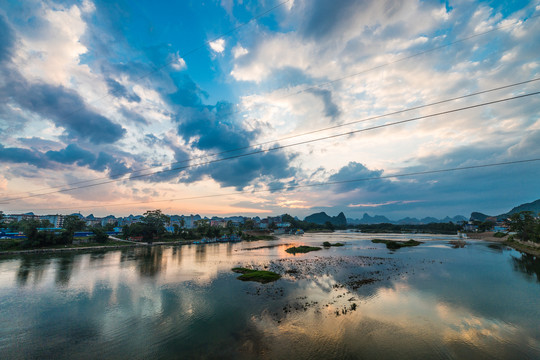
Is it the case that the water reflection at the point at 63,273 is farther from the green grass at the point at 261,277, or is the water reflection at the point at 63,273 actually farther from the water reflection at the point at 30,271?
the green grass at the point at 261,277

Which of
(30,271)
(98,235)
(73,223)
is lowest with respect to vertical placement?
(30,271)

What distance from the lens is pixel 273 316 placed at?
1847cm

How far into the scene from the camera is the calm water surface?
13.8 meters

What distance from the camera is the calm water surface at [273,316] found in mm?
13766

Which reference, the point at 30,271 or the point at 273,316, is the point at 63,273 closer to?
the point at 30,271

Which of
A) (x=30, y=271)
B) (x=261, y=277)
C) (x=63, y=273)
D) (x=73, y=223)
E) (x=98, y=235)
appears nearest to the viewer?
(x=261, y=277)

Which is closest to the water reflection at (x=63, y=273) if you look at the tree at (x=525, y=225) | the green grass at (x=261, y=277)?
the green grass at (x=261, y=277)

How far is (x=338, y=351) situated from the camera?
13.4 meters

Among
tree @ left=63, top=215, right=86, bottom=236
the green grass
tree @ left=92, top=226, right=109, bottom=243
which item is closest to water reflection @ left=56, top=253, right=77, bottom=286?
the green grass

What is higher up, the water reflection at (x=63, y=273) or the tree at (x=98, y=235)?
the tree at (x=98, y=235)

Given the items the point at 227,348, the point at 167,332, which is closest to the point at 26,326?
the point at 167,332

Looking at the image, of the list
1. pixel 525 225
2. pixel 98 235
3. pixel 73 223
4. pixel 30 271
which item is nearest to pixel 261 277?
pixel 30 271

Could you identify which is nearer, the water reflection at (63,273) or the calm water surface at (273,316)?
the calm water surface at (273,316)

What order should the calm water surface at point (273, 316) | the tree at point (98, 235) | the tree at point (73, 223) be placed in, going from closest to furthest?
the calm water surface at point (273, 316), the tree at point (98, 235), the tree at point (73, 223)
